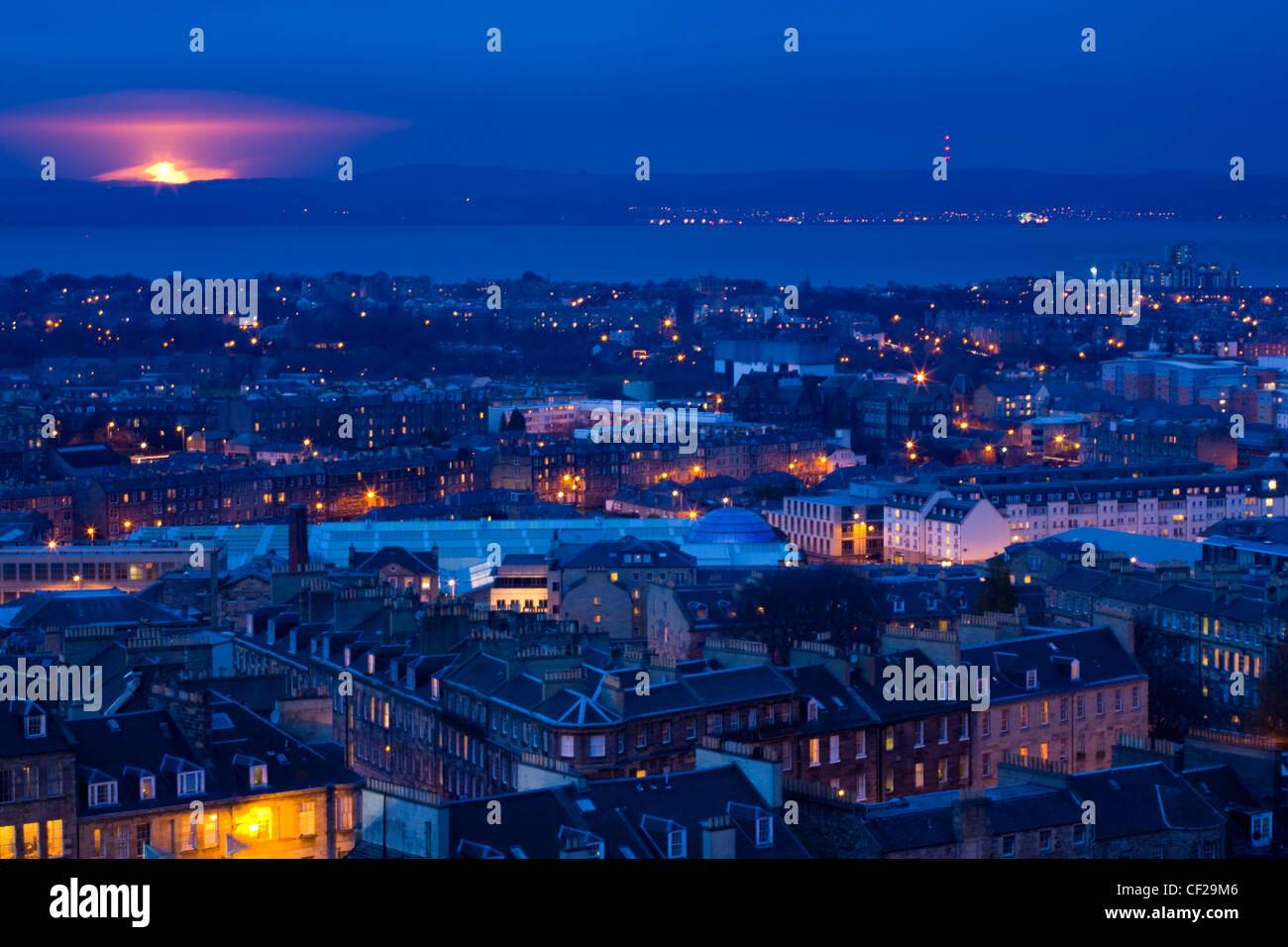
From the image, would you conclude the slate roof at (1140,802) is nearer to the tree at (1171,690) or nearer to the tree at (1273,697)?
the tree at (1273,697)

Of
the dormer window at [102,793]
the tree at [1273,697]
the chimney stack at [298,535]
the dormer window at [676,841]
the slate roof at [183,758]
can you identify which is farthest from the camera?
the chimney stack at [298,535]

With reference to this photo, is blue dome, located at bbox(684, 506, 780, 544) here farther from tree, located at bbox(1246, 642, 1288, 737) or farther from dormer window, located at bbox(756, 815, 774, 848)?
dormer window, located at bbox(756, 815, 774, 848)

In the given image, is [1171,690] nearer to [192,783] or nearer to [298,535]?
[192,783]

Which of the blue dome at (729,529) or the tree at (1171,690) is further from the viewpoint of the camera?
the blue dome at (729,529)

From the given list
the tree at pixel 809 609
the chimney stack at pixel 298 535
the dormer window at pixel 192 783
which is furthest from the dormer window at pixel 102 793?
the chimney stack at pixel 298 535

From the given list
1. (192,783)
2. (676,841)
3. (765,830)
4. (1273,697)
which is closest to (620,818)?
(676,841)

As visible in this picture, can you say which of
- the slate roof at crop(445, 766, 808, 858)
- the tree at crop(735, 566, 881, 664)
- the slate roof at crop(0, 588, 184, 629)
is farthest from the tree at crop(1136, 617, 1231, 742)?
the slate roof at crop(0, 588, 184, 629)
